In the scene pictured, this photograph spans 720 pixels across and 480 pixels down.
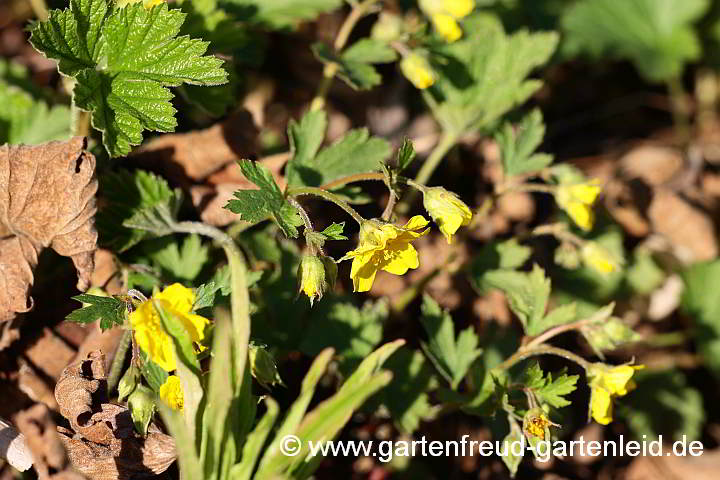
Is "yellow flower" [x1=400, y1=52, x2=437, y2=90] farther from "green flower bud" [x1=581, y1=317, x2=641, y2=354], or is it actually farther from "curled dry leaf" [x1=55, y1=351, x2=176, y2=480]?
"curled dry leaf" [x1=55, y1=351, x2=176, y2=480]

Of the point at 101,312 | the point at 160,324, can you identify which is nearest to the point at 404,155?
the point at 160,324

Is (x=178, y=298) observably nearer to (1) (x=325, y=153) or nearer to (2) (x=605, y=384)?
(1) (x=325, y=153)

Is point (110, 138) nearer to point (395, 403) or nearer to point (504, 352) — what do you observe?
point (395, 403)

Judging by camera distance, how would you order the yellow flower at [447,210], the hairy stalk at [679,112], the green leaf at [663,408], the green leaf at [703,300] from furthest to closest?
the hairy stalk at [679,112], the green leaf at [703,300], the green leaf at [663,408], the yellow flower at [447,210]

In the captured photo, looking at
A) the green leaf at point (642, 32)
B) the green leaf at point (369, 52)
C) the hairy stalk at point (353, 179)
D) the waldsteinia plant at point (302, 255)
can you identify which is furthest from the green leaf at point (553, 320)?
the green leaf at point (642, 32)

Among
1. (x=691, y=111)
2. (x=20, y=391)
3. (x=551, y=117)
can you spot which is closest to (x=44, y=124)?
(x=20, y=391)

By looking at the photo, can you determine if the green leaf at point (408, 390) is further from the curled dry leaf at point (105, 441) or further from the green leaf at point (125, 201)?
the green leaf at point (125, 201)
